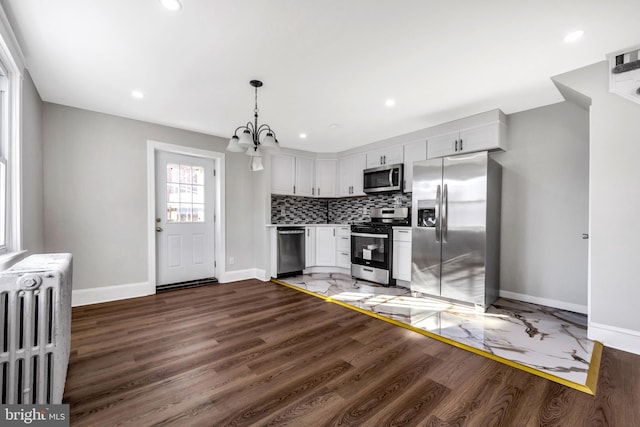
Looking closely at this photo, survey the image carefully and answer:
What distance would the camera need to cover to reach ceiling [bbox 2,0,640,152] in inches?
69.2

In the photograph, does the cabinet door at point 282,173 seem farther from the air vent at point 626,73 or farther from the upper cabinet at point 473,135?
the air vent at point 626,73

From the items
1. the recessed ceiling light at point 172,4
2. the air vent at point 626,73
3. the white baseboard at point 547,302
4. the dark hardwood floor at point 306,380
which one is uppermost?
→ the recessed ceiling light at point 172,4

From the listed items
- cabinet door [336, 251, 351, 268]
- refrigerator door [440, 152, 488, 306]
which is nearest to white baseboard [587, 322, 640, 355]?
refrigerator door [440, 152, 488, 306]

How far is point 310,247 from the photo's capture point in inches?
197

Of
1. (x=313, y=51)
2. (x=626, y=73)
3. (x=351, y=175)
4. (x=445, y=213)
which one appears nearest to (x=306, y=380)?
(x=313, y=51)

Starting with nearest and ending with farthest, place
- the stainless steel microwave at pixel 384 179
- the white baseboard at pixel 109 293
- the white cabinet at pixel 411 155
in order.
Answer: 1. the white baseboard at pixel 109 293
2. the white cabinet at pixel 411 155
3. the stainless steel microwave at pixel 384 179

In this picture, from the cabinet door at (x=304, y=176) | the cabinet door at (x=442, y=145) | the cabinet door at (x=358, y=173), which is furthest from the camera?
the cabinet door at (x=304, y=176)

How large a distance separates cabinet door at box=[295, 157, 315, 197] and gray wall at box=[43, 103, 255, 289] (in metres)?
2.05

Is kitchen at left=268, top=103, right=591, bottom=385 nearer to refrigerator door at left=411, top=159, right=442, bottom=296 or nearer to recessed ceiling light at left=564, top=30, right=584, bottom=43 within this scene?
refrigerator door at left=411, top=159, right=442, bottom=296

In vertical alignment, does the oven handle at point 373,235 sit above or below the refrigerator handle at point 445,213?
below

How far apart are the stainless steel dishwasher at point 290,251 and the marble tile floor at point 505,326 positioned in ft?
2.64

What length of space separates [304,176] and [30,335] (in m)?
4.38

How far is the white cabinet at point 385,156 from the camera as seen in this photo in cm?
445

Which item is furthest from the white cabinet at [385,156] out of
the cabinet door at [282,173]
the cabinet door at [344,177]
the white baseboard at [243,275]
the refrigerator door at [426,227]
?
the white baseboard at [243,275]
